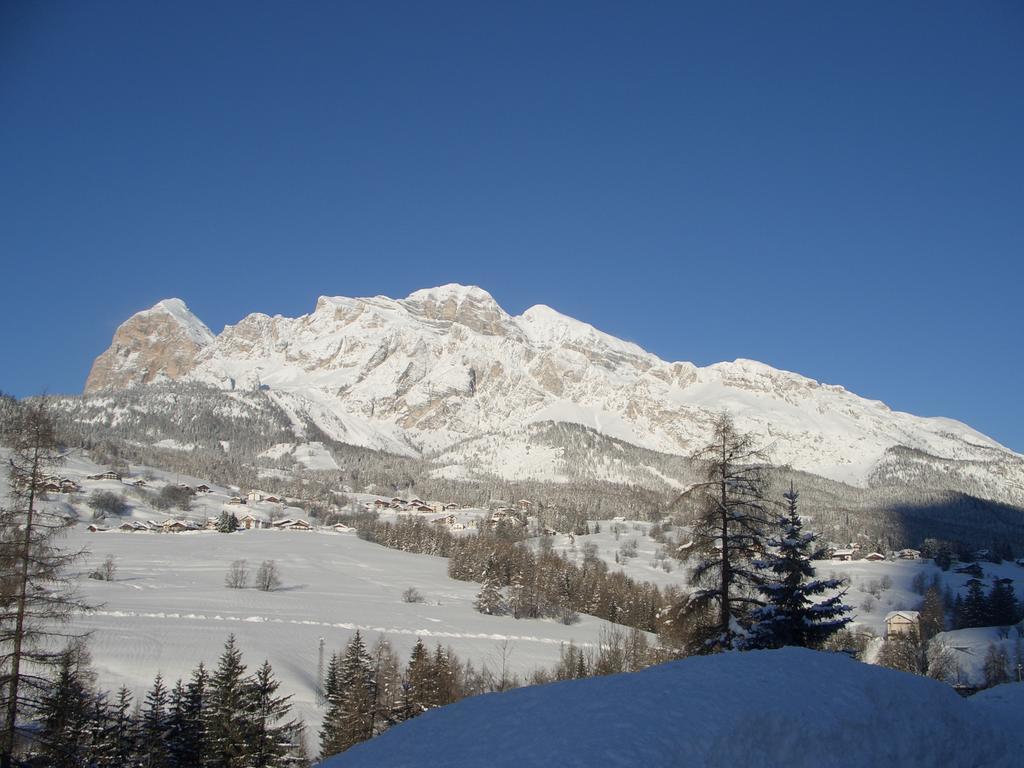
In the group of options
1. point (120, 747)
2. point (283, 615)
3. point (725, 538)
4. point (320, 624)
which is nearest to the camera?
point (725, 538)

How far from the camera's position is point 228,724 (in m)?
23.4

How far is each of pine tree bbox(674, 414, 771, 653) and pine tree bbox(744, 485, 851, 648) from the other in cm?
31

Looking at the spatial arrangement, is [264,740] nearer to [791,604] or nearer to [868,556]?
[791,604]

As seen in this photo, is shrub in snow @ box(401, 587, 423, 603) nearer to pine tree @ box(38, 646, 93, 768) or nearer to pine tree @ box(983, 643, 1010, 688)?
pine tree @ box(983, 643, 1010, 688)

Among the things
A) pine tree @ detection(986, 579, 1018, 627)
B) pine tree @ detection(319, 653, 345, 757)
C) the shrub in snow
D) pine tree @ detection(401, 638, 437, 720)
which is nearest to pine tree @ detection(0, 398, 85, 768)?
pine tree @ detection(319, 653, 345, 757)

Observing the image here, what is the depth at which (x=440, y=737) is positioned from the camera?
8.37 m

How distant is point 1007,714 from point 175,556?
380 feet

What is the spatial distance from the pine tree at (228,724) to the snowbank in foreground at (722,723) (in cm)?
1716

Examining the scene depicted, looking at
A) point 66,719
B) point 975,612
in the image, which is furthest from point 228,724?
point 975,612

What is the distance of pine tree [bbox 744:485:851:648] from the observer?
1730cm

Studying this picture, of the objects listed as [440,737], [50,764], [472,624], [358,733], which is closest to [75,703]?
[50,764]

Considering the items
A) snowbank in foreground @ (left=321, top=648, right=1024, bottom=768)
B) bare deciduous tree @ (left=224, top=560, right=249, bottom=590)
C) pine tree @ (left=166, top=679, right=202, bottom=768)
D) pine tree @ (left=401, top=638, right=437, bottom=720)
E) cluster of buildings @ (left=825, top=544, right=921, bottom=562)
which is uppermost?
snowbank in foreground @ (left=321, top=648, right=1024, bottom=768)

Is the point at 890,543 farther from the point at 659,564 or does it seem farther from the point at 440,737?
the point at 440,737

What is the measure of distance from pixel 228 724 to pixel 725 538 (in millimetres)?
16892
